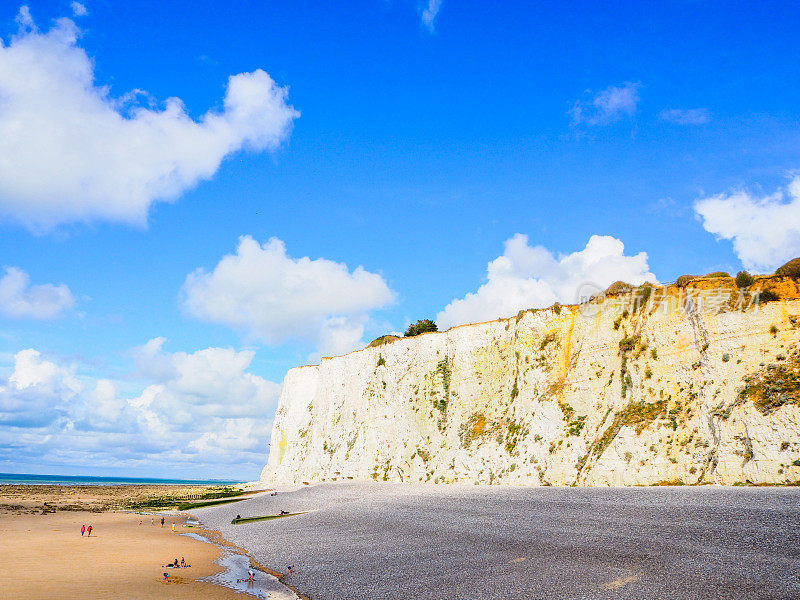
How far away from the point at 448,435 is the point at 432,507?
19522 millimetres

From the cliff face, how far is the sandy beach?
20.3m

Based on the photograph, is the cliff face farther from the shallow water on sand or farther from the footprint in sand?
the shallow water on sand

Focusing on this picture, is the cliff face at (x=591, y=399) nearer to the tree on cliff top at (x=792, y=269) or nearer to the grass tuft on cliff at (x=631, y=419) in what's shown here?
the grass tuft on cliff at (x=631, y=419)

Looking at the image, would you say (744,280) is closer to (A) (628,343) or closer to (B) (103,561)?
(A) (628,343)

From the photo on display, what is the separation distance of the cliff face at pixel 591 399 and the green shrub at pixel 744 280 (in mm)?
967

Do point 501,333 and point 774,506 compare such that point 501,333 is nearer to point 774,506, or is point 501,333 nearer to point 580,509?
point 580,509

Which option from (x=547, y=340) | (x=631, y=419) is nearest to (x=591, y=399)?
(x=631, y=419)

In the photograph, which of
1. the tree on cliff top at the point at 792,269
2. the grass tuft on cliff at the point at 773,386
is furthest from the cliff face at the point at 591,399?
the tree on cliff top at the point at 792,269

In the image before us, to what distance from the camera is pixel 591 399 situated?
115ft

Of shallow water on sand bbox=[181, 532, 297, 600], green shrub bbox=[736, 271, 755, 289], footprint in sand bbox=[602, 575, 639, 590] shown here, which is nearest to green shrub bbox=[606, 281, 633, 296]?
green shrub bbox=[736, 271, 755, 289]

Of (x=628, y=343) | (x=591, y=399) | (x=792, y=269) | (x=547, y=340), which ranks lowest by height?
(x=591, y=399)

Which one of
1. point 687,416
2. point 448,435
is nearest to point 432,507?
point 687,416

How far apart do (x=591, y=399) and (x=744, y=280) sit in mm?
11432

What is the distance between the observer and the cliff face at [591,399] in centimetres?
2552
